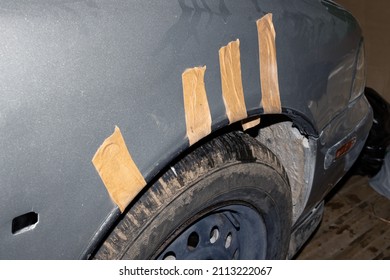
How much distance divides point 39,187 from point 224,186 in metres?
0.57

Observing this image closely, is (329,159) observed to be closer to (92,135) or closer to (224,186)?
(224,186)

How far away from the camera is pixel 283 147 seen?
1.95 meters

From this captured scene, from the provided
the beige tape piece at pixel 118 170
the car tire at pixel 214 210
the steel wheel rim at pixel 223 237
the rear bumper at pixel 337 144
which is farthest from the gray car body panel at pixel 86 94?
the rear bumper at pixel 337 144

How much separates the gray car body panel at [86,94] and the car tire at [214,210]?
122 millimetres

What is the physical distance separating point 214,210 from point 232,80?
384 millimetres

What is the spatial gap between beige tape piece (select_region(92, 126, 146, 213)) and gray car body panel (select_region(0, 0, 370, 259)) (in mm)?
15

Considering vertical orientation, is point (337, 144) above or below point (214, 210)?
below

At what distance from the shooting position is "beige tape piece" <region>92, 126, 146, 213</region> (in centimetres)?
116

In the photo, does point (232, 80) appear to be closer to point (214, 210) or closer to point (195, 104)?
point (195, 104)

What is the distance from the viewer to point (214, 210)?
5.19ft

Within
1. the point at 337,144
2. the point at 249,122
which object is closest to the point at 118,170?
the point at 249,122

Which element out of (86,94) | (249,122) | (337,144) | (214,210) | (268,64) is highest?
(86,94)

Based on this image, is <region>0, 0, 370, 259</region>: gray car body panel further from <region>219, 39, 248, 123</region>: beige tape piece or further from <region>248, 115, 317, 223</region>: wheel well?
<region>248, 115, 317, 223</region>: wheel well

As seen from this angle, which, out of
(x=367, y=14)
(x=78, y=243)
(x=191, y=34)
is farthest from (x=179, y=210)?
(x=367, y=14)
